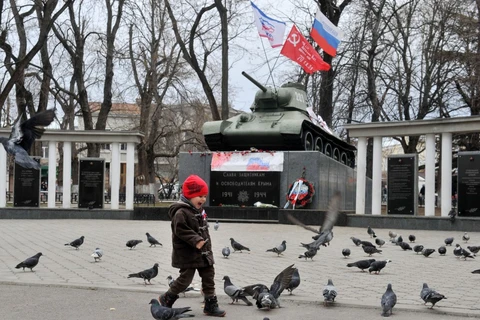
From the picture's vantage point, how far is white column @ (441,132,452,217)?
21766mm

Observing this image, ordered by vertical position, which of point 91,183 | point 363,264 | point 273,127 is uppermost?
point 273,127

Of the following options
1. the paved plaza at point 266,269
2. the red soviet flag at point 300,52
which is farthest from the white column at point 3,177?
the red soviet flag at point 300,52

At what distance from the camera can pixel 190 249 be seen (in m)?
6.87

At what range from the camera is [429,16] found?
33.6 metres

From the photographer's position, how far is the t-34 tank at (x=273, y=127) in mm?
25969

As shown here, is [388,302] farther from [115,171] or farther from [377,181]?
[115,171]

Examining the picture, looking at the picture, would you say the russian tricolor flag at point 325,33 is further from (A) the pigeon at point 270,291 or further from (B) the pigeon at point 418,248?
(A) the pigeon at point 270,291

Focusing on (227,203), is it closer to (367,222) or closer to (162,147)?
(367,222)

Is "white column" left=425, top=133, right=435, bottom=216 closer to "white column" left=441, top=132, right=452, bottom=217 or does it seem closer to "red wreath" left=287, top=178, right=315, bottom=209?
"white column" left=441, top=132, right=452, bottom=217

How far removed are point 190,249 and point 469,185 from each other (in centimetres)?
1567

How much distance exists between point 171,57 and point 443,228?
2467cm

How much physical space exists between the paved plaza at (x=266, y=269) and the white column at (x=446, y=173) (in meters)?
5.22

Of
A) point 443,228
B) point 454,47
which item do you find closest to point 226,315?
point 443,228

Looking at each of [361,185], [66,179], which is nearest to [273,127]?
[361,185]
